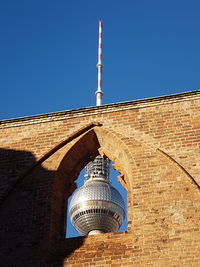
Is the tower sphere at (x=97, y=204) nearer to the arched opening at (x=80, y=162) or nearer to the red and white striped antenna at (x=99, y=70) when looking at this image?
the red and white striped antenna at (x=99, y=70)

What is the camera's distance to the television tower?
2038 cm

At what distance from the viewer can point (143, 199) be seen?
34.1ft

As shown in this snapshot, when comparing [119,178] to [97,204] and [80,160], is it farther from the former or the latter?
[97,204]

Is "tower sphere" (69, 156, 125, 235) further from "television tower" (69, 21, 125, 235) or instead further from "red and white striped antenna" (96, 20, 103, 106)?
"red and white striped antenna" (96, 20, 103, 106)

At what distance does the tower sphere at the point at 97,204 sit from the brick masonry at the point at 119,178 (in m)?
8.42

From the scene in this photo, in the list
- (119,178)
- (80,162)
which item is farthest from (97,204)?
(119,178)

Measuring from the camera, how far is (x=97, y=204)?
74.6ft

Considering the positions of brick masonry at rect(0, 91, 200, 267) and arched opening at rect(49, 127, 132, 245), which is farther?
arched opening at rect(49, 127, 132, 245)

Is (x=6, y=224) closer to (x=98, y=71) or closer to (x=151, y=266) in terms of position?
(x=151, y=266)

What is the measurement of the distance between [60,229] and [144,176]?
1.72 meters

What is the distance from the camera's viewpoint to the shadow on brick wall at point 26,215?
10258 millimetres

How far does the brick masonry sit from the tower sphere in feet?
27.6

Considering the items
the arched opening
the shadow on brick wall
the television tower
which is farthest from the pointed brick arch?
the television tower

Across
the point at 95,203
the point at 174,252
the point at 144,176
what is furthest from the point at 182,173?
the point at 95,203
